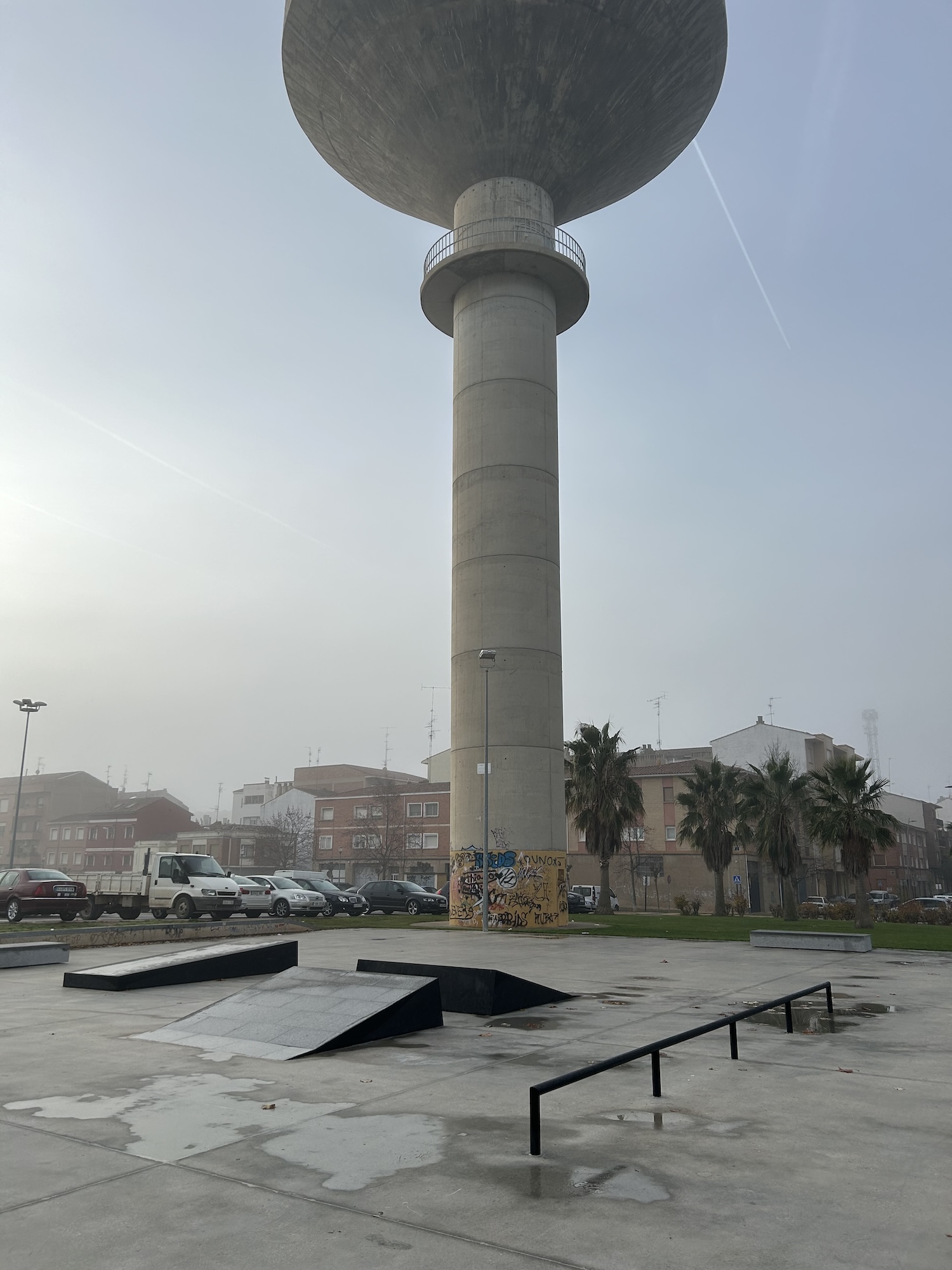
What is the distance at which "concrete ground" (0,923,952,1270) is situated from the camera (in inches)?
167

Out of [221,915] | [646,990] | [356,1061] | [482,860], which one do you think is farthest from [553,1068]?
[221,915]

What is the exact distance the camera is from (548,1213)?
Answer: 4.61 m

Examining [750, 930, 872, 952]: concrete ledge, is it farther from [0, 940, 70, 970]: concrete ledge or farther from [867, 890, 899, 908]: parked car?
[867, 890, 899, 908]: parked car

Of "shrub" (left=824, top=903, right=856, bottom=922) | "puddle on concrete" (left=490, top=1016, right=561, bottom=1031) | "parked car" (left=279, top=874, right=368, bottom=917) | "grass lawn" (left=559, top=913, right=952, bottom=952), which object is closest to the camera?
"puddle on concrete" (left=490, top=1016, right=561, bottom=1031)

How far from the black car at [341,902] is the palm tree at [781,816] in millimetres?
18445

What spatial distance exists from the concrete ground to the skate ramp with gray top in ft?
0.82

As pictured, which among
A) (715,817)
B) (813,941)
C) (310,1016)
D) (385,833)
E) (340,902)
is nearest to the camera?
(310,1016)

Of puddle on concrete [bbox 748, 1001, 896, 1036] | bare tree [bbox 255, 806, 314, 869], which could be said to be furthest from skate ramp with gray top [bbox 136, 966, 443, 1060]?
bare tree [bbox 255, 806, 314, 869]

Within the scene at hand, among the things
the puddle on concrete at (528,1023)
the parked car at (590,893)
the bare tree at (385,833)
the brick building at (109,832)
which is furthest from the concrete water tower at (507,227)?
the brick building at (109,832)

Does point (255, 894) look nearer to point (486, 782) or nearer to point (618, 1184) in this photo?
point (486, 782)

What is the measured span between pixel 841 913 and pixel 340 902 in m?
23.2

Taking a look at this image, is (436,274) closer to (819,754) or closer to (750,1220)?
(750,1220)

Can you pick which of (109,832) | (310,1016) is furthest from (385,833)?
(310,1016)

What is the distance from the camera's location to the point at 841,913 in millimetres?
43875
